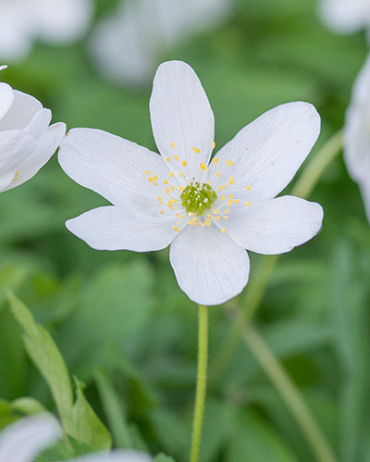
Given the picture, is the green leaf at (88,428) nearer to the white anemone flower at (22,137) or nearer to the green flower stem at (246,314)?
the white anemone flower at (22,137)

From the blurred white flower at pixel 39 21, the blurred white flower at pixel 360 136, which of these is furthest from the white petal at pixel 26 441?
the blurred white flower at pixel 39 21

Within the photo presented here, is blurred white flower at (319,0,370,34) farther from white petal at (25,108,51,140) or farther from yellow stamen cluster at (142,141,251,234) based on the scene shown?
white petal at (25,108,51,140)

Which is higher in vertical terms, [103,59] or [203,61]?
[103,59]

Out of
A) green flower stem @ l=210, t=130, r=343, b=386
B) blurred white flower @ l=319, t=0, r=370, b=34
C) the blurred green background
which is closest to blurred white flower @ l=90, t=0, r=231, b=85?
blurred white flower @ l=319, t=0, r=370, b=34

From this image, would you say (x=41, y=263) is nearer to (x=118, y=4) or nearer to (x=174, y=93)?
(x=174, y=93)

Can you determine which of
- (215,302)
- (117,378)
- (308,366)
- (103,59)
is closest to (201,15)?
(103,59)

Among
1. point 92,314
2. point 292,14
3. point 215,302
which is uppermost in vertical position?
point 215,302
